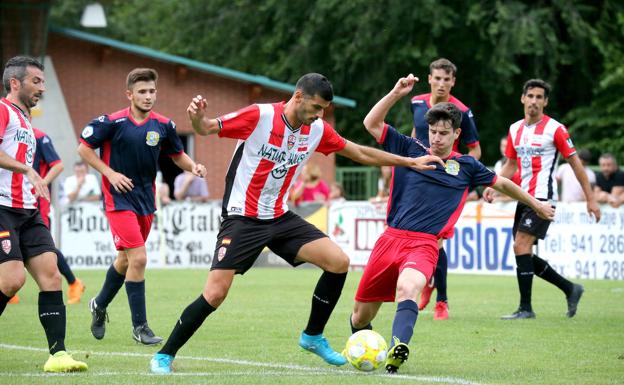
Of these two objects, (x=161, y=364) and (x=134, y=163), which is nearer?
(x=161, y=364)

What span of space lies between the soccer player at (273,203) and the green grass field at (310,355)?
381 millimetres

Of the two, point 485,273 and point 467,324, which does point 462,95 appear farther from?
point 467,324

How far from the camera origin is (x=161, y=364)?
762 cm

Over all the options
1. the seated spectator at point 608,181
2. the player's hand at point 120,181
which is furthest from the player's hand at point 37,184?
the seated spectator at point 608,181

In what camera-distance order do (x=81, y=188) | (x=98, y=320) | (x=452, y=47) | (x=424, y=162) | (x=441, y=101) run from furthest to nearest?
(x=452, y=47) < (x=81, y=188) < (x=441, y=101) < (x=98, y=320) < (x=424, y=162)

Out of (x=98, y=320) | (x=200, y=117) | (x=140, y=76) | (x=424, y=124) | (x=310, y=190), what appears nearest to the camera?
(x=200, y=117)

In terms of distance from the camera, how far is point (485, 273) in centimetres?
1894

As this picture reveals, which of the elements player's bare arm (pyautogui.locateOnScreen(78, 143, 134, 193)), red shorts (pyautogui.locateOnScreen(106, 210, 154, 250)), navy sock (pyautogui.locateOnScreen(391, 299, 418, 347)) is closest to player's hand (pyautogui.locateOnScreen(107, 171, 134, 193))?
player's bare arm (pyautogui.locateOnScreen(78, 143, 134, 193))

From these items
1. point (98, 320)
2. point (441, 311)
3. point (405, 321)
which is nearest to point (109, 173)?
point (98, 320)

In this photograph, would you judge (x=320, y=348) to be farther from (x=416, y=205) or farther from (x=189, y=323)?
(x=416, y=205)

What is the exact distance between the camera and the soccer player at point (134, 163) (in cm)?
968

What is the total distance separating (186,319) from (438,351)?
229 cm

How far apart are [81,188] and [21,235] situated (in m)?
13.3

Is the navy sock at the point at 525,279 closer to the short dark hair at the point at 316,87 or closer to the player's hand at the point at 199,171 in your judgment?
the player's hand at the point at 199,171
